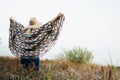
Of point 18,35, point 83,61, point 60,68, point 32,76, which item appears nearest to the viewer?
point 32,76

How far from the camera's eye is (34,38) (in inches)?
300

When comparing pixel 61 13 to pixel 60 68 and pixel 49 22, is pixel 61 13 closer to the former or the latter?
pixel 49 22

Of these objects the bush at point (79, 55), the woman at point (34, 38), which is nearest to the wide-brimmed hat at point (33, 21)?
the woman at point (34, 38)

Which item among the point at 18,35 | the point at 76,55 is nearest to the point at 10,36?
the point at 18,35

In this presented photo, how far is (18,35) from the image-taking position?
26.2 feet

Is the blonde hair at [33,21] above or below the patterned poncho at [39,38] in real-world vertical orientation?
above

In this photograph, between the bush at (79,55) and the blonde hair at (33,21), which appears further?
the bush at (79,55)

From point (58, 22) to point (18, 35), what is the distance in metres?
1.21

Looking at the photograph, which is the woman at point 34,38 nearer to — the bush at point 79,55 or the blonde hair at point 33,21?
the blonde hair at point 33,21

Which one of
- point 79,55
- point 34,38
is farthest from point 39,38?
point 79,55

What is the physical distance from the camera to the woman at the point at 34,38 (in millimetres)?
7594

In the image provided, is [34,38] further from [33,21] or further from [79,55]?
[79,55]

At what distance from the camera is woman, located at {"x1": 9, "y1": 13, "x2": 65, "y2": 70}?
299 inches

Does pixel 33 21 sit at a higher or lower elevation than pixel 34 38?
higher
